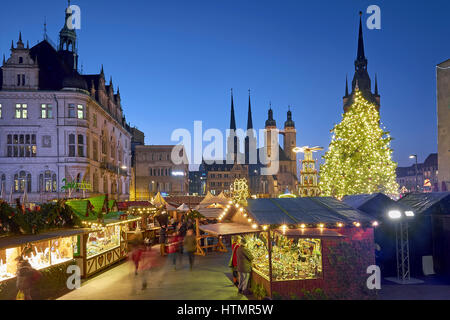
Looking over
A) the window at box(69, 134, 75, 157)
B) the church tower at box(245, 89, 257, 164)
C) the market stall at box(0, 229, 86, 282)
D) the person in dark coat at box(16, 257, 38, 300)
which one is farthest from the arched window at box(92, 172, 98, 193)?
the church tower at box(245, 89, 257, 164)

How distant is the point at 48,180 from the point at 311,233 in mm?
37059

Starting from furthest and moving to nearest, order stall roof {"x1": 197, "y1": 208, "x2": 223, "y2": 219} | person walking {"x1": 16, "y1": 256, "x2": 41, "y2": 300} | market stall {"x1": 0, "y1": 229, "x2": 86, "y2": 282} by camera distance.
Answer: stall roof {"x1": 197, "y1": 208, "x2": 223, "y2": 219} < market stall {"x1": 0, "y1": 229, "x2": 86, "y2": 282} < person walking {"x1": 16, "y1": 256, "x2": 41, "y2": 300}

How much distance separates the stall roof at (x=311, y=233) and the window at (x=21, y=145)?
37562mm

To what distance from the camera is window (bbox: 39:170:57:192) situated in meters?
41.7

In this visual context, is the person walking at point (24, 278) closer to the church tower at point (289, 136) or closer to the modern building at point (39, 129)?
the modern building at point (39, 129)

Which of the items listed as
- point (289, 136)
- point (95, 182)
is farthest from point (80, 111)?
point (289, 136)

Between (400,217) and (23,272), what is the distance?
13281 mm

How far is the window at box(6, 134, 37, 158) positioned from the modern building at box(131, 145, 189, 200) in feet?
140

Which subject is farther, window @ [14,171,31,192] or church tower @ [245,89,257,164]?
church tower @ [245,89,257,164]

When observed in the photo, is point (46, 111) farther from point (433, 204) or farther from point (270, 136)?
point (270, 136)

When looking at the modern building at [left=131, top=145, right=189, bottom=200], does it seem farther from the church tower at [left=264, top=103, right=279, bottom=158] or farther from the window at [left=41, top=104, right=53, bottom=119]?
the church tower at [left=264, top=103, right=279, bottom=158]

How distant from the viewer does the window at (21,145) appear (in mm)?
41875
